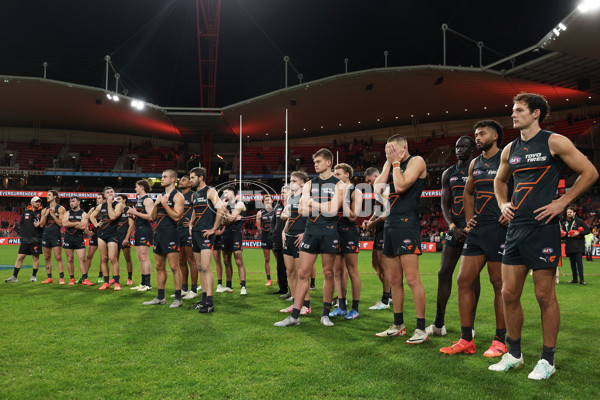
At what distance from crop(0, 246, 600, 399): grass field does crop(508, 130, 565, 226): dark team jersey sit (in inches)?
58.2

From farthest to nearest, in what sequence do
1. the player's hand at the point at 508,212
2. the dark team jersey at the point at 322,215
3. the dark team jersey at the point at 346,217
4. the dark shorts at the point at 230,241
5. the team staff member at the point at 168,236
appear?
the dark shorts at the point at 230,241 → the team staff member at the point at 168,236 → the dark team jersey at the point at 346,217 → the dark team jersey at the point at 322,215 → the player's hand at the point at 508,212

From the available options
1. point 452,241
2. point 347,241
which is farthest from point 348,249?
point 452,241

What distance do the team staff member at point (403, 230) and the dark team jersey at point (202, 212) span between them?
3.29 meters

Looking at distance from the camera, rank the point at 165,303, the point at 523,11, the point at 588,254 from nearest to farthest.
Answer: the point at 165,303 < the point at 588,254 < the point at 523,11

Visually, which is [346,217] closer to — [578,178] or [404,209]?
[404,209]

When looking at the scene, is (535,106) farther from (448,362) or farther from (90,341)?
(90,341)

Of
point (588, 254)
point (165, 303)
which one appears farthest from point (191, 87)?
point (165, 303)

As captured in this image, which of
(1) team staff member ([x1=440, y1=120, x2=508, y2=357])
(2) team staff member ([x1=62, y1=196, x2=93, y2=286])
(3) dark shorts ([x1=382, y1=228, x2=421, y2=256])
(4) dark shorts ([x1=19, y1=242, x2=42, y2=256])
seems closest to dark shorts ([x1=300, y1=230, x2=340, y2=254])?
(3) dark shorts ([x1=382, y1=228, x2=421, y2=256])

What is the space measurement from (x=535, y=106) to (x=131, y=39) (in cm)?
4087

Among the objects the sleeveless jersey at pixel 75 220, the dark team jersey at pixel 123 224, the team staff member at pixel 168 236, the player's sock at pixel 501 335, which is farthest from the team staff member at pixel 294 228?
the sleeveless jersey at pixel 75 220

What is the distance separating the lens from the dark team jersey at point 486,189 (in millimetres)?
4633

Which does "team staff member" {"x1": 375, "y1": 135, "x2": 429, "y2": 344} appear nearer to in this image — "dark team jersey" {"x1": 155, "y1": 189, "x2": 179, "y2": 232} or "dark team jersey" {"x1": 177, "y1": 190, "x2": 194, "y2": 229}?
"dark team jersey" {"x1": 177, "y1": 190, "x2": 194, "y2": 229}

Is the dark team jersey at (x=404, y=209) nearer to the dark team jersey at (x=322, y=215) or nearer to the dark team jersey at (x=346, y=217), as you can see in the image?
the dark team jersey at (x=322, y=215)

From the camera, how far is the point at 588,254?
21469mm
